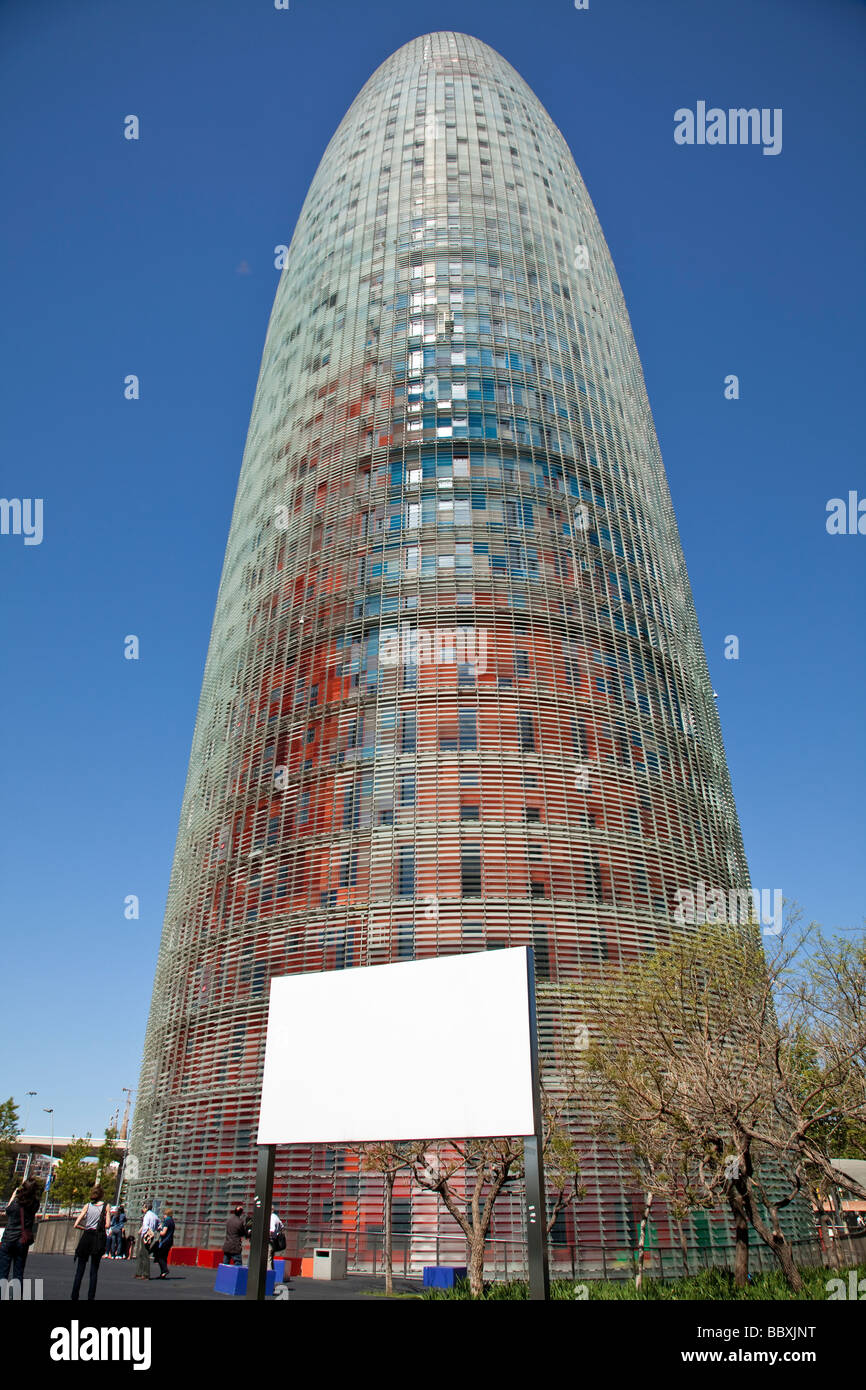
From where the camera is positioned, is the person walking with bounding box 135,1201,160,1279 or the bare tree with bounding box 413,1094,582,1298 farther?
the person walking with bounding box 135,1201,160,1279

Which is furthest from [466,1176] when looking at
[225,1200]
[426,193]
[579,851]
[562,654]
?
[426,193]

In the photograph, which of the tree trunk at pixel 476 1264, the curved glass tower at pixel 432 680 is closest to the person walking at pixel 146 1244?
the curved glass tower at pixel 432 680

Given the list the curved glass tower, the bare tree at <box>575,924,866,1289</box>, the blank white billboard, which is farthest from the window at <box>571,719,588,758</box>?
the blank white billboard

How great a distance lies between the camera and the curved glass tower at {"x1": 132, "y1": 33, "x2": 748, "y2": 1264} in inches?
1474

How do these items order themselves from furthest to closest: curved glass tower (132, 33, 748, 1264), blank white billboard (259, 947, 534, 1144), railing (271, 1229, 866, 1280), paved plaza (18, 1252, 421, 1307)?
curved glass tower (132, 33, 748, 1264) → railing (271, 1229, 866, 1280) → paved plaza (18, 1252, 421, 1307) → blank white billboard (259, 947, 534, 1144)

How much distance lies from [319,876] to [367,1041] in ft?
87.2

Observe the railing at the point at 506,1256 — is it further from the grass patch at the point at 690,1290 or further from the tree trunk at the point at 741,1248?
the tree trunk at the point at 741,1248

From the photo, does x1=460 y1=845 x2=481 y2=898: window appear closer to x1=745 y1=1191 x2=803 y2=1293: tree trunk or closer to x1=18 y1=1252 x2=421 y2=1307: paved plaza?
x1=18 y1=1252 x2=421 y2=1307: paved plaza

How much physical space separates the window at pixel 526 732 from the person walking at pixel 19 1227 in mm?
28931

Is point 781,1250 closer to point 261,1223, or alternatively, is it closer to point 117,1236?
point 261,1223

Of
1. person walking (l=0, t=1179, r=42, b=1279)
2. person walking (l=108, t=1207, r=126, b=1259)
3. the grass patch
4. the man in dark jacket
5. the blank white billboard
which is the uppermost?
the blank white billboard

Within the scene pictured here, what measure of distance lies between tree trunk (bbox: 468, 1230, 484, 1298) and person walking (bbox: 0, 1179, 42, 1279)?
9.84m

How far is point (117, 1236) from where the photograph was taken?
33.7 meters
